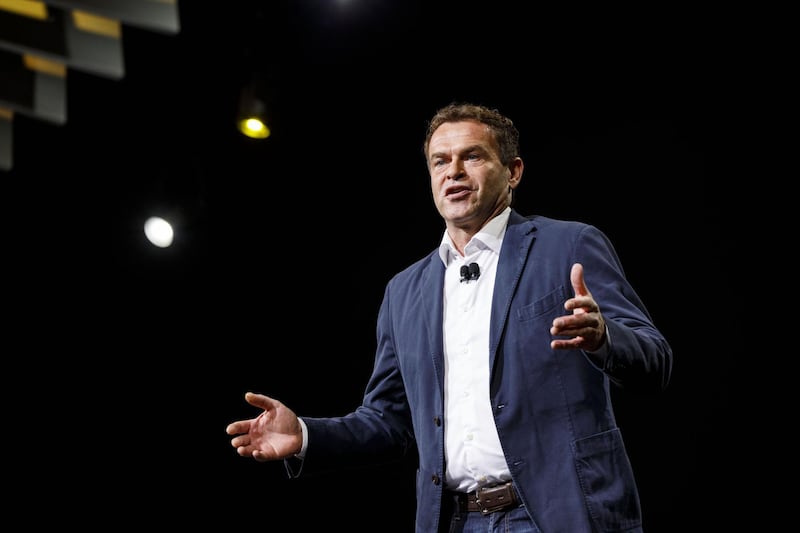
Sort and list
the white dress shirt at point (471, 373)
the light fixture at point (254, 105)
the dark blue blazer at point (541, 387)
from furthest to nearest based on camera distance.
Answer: the light fixture at point (254, 105) < the white dress shirt at point (471, 373) < the dark blue blazer at point (541, 387)

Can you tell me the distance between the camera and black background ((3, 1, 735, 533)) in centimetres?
334

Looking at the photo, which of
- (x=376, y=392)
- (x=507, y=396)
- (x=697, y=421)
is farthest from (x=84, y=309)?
(x=697, y=421)

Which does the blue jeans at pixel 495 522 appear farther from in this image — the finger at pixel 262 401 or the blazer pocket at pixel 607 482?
the finger at pixel 262 401

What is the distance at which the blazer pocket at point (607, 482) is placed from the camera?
4.58 feet

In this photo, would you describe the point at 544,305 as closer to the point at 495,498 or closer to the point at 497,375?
the point at 497,375

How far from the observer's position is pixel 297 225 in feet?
14.0

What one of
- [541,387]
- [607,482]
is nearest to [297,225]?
[541,387]

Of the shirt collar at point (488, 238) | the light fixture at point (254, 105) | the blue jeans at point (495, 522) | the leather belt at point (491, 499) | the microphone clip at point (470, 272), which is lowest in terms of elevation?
the blue jeans at point (495, 522)

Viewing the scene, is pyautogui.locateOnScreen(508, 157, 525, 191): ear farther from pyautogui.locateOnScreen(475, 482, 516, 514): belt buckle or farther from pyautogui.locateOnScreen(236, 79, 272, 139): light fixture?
pyautogui.locateOnScreen(236, 79, 272, 139): light fixture

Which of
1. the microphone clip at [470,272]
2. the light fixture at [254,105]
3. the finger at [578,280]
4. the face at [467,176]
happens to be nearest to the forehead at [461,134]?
the face at [467,176]

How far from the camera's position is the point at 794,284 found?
3098mm

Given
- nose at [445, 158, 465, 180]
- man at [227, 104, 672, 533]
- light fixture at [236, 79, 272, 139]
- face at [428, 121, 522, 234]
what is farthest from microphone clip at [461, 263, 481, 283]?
light fixture at [236, 79, 272, 139]

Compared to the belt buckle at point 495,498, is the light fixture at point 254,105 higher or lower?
higher

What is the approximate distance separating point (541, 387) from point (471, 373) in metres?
0.20
